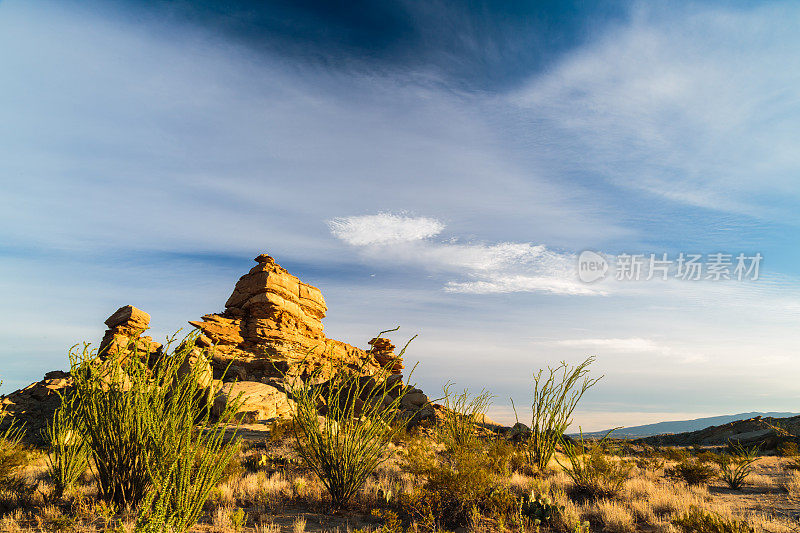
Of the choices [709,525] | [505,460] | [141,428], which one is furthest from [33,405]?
[709,525]

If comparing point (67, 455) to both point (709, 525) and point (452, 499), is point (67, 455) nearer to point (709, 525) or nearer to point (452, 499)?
point (452, 499)

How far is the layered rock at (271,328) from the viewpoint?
31.4 metres

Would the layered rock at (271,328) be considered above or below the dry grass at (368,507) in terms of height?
above

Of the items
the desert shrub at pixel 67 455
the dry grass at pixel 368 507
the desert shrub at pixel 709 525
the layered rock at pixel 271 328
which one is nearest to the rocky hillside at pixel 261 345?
the layered rock at pixel 271 328

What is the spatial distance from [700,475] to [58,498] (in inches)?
553

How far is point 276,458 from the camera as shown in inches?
432

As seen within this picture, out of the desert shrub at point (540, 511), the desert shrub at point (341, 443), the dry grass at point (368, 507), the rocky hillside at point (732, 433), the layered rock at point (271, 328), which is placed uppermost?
the layered rock at point (271, 328)

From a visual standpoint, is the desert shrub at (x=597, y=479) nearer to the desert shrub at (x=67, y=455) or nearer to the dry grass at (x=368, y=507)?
the dry grass at (x=368, y=507)

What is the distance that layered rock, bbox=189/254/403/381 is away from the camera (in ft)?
103

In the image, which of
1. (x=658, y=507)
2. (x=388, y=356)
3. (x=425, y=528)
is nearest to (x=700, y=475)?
(x=658, y=507)

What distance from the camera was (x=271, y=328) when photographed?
118ft

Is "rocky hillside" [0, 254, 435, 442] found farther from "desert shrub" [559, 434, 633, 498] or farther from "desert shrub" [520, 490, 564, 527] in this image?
"desert shrub" [520, 490, 564, 527]

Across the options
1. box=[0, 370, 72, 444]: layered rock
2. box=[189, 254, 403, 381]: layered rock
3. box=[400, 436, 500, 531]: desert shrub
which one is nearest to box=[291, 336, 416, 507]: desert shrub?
box=[400, 436, 500, 531]: desert shrub

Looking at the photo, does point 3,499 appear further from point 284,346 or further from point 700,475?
point 284,346
